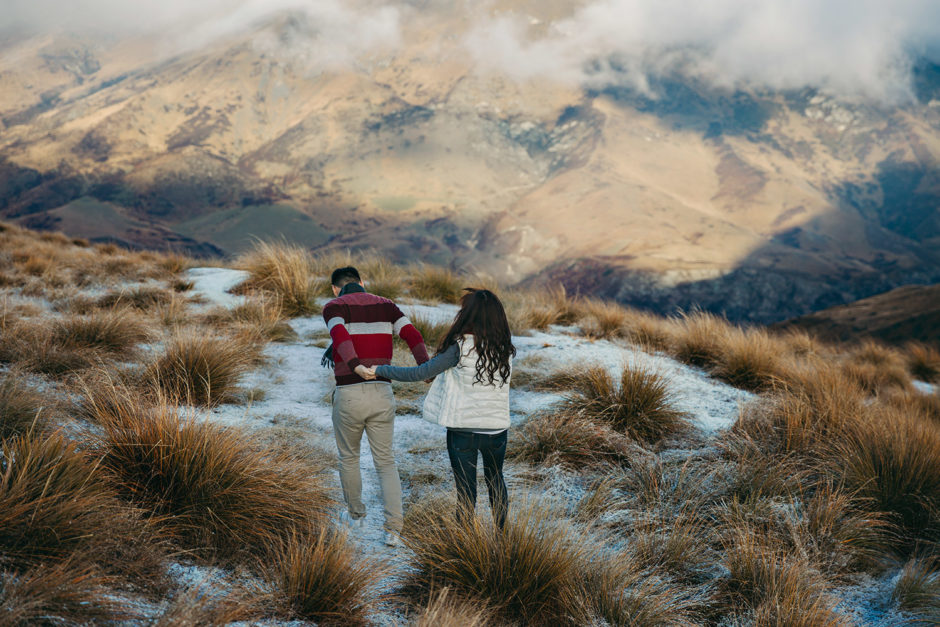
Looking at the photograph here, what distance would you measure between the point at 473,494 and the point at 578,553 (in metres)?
0.79

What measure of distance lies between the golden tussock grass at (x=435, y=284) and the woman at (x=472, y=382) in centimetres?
712

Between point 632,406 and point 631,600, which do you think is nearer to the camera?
point 631,600

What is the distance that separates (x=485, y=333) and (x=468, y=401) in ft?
1.43

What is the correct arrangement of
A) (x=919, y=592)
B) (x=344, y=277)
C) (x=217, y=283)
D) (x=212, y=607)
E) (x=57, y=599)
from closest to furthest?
(x=57, y=599)
(x=212, y=607)
(x=919, y=592)
(x=344, y=277)
(x=217, y=283)

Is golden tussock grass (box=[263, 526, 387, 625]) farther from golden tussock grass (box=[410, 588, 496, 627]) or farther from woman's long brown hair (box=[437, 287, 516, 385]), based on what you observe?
woman's long brown hair (box=[437, 287, 516, 385])

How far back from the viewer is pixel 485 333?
3.29 meters

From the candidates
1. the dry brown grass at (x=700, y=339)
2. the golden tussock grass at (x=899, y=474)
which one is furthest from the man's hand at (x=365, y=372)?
the dry brown grass at (x=700, y=339)

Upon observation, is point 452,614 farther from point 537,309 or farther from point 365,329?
point 537,309

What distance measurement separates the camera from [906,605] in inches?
122

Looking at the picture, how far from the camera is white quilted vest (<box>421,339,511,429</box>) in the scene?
3.32m

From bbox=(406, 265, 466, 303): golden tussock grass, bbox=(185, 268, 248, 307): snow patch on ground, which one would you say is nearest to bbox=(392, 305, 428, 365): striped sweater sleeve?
bbox=(185, 268, 248, 307): snow patch on ground

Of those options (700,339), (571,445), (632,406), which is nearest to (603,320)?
(700,339)

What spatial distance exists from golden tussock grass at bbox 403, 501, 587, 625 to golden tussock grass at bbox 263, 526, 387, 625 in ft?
1.06

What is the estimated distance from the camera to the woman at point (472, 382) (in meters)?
3.29
